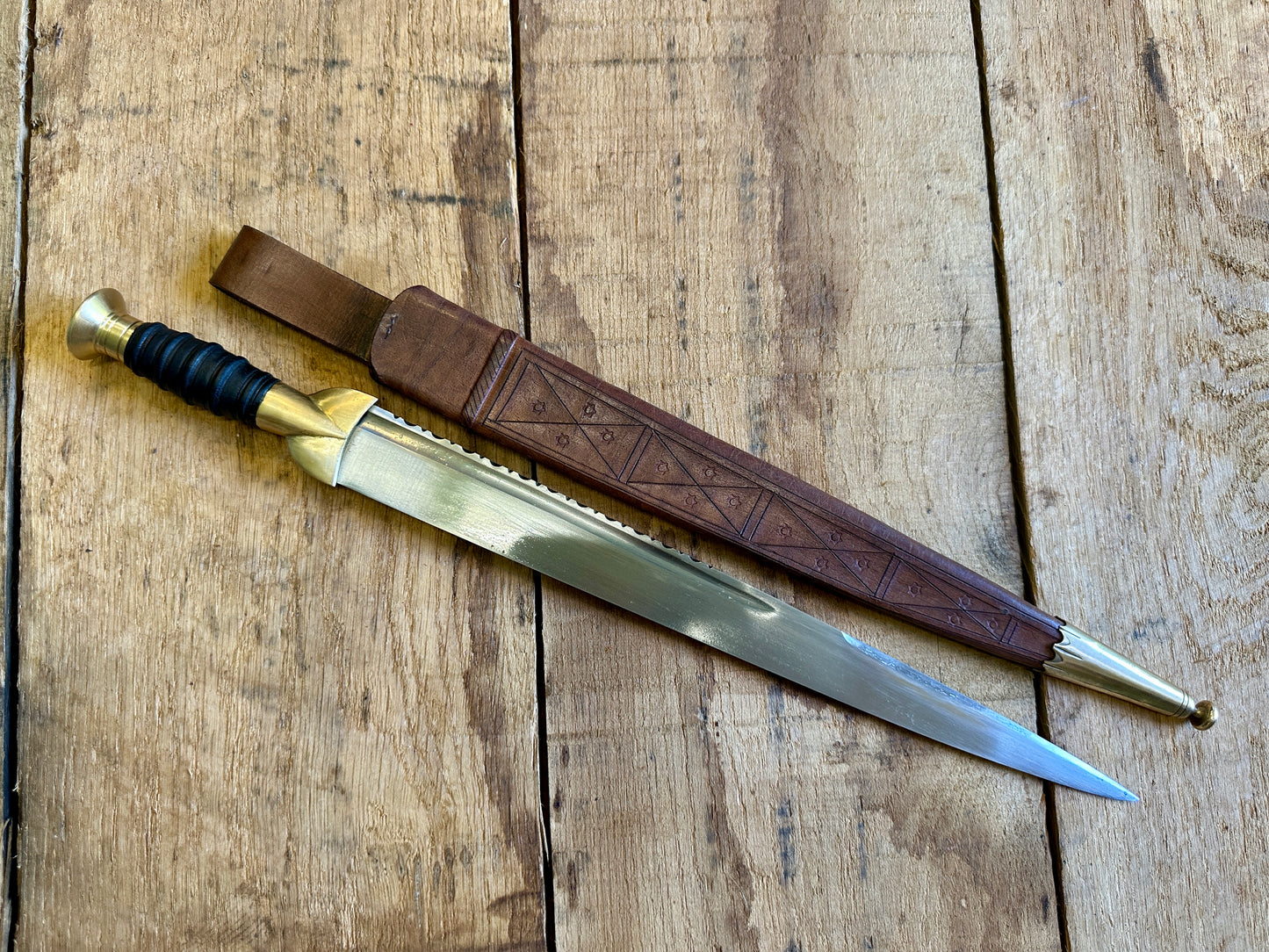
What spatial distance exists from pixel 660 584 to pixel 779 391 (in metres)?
0.40

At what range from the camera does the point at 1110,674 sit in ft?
4.72

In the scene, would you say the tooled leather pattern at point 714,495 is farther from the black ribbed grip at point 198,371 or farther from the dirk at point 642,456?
the black ribbed grip at point 198,371

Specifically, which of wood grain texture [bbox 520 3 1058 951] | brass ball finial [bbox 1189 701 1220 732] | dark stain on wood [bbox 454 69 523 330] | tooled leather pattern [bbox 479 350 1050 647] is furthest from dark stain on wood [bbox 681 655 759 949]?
brass ball finial [bbox 1189 701 1220 732]

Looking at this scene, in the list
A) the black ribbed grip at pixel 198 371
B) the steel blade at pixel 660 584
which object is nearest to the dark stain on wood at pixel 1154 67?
the steel blade at pixel 660 584

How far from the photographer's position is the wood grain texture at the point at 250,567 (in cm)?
134

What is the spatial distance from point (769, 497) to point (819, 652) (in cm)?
25

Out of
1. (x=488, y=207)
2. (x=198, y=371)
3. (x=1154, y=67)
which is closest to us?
(x=198, y=371)

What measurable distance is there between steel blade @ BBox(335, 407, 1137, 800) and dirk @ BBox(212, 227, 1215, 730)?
0.08 meters

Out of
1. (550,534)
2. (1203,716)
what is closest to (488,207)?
A: (550,534)

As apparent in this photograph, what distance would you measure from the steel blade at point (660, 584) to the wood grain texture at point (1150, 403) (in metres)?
0.18

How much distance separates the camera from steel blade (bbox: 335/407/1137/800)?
135cm

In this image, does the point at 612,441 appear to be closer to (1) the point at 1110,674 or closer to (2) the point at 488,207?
(2) the point at 488,207

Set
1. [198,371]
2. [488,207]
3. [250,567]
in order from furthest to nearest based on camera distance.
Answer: [488,207], [250,567], [198,371]

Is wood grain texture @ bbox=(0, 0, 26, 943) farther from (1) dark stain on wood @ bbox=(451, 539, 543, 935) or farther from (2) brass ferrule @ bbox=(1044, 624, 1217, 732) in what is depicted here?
(2) brass ferrule @ bbox=(1044, 624, 1217, 732)
